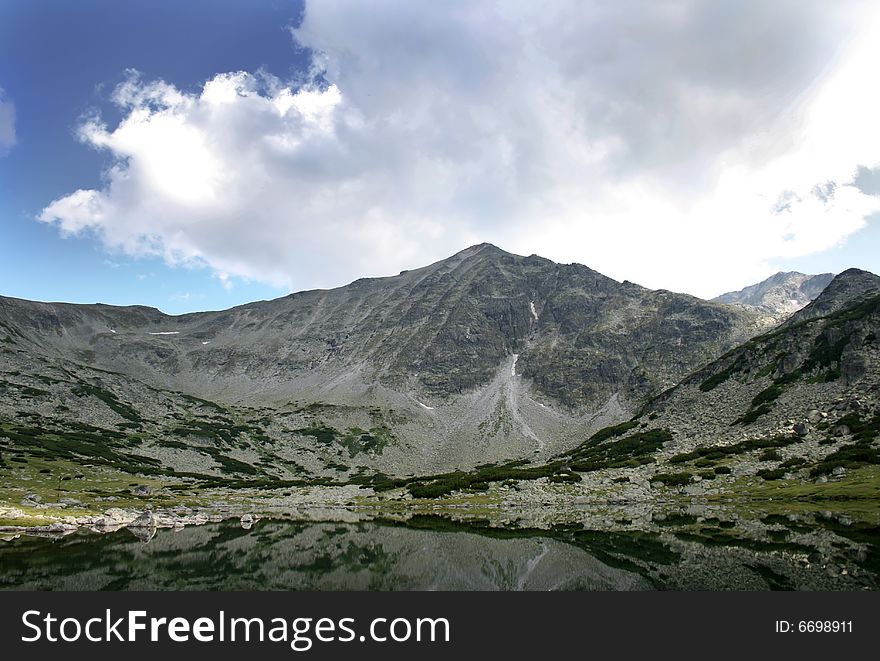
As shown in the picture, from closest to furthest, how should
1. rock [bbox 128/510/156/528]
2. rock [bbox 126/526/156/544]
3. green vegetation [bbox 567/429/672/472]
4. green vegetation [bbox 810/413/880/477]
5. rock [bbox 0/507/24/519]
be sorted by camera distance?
rock [bbox 126/526/156/544] → rock [bbox 0/507/24/519] → green vegetation [bbox 810/413/880/477] → rock [bbox 128/510/156/528] → green vegetation [bbox 567/429/672/472]

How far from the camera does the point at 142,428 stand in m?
169

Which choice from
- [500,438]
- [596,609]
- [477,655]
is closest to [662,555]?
[596,609]

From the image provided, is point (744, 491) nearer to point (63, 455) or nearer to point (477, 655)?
point (477, 655)

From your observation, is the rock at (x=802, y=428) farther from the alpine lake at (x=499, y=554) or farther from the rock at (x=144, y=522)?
the rock at (x=144, y=522)

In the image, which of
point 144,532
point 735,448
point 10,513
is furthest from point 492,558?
point 735,448

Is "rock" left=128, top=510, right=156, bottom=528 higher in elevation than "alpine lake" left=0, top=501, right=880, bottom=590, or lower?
lower

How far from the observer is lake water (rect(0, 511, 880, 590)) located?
76.0 feet

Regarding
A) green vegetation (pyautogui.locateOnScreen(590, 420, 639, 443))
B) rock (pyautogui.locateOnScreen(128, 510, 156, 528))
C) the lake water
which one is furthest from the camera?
green vegetation (pyautogui.locateOnScreen(590, 420, 639, 443))

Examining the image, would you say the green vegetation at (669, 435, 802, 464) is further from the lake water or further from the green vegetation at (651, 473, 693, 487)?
the lake water

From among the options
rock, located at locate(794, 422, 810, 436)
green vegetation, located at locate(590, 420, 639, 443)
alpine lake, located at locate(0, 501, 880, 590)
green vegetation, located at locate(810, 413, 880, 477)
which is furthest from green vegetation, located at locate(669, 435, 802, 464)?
green vegetation, located at locate(590, 420, 639, 443)

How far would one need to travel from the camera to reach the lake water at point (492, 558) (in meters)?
23.2

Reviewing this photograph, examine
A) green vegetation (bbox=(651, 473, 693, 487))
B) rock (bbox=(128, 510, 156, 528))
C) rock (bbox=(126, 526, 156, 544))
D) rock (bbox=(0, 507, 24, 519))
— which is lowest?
rock (bbox=(128, 510, 156, 528))

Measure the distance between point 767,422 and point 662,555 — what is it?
82947 millimetres

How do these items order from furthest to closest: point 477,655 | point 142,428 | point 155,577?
point 142,428
point 155,577
point 477,655
